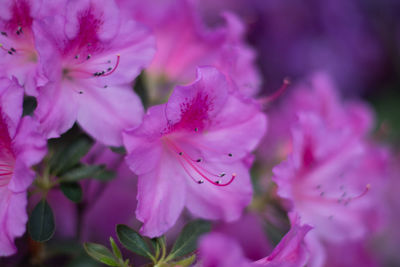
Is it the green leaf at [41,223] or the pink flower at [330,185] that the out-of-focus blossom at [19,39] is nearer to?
the green leaf at [41,223]

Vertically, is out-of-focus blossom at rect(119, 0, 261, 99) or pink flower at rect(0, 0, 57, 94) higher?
pink flower at rect(0, 0, 57, 94)

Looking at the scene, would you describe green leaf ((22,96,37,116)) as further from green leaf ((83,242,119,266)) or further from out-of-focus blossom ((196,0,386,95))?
out-of-focus blossom ((196,0,386,95))

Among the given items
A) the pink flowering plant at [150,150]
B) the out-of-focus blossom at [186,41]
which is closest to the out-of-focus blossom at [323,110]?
the pink flowering plant at [150,150]

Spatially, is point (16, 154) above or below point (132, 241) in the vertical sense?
above

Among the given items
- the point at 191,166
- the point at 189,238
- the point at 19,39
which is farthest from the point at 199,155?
the point at 19,39

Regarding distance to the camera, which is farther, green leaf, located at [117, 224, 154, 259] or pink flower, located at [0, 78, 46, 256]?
green leaf, located at [117, 224, 154, 259]

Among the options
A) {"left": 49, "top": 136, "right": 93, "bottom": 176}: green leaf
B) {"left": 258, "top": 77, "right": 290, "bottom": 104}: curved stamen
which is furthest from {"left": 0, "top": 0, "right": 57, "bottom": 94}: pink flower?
{"left": 258, "top": 77, "right": 290, "bottom": 104}: curved stamen

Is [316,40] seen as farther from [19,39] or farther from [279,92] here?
[19,39]
